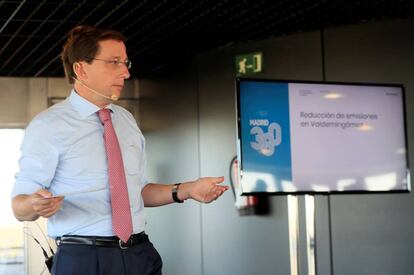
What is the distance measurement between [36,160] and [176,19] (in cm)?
399

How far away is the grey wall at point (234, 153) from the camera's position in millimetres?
5867

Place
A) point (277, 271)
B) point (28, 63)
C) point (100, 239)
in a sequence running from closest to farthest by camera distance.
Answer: point (100, 239)
point (277, 271)
point (28, 63)

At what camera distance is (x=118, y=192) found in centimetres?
228

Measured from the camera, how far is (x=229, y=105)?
7.00 meters

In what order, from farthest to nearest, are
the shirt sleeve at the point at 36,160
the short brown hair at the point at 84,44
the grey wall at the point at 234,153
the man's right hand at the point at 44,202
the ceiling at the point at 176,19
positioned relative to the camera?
1. the grey wall at the point at 234,153
2. the ceiling at the point at 176,19
3. the short brown hair at the point at 84,44
4. the shirt sleeve at the point at 36,160
5. the man's right hand at the point at 44,202

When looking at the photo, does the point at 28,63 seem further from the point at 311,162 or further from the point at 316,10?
the point at 311,162

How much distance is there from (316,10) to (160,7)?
1.20 metres

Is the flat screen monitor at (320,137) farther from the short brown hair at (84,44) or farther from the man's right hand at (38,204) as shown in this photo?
the man's right hand at (38,204)

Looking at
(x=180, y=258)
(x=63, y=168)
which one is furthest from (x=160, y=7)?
(x=63, y=168)

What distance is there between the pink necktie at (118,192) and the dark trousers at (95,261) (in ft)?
0.18

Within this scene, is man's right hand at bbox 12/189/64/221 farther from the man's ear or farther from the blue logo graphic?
the blue logo graphic

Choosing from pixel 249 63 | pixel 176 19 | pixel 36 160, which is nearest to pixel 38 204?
pixel 36 160

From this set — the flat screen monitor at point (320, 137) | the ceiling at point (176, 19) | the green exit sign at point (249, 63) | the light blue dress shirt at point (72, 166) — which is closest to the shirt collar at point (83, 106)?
the light blue dress shirt at point (72, 166)

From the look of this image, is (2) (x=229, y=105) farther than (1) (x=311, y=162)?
Yes
